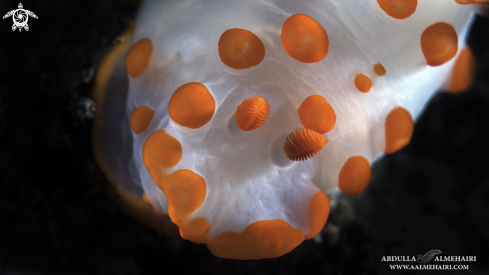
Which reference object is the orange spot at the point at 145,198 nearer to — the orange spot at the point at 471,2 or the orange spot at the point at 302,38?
the orange spot at the point at 302,38

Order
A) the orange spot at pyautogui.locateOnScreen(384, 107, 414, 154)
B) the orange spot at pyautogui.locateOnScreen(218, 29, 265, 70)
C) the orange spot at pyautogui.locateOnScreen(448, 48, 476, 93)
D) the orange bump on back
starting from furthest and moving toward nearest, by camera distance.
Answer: the orange spot at pyautogui.locateOnScreen(448, 48, 476, 93) → the orange spot at pyautogui.locateOnScreen(384, 107, 414, 154) → the orange spot at pyautogui.locateOnScreen(218, 29, 265, 70) → the orange bump on back

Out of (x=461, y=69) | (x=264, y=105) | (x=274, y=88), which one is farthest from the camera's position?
(x=461, y=69)

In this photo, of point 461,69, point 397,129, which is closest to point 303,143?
point 397,129

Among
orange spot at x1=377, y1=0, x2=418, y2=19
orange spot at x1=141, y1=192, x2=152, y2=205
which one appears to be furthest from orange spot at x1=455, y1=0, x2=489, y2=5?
orange spot at x1=141, y1=192, x2=152, y2=205

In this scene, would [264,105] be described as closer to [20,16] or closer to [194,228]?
[194,228]

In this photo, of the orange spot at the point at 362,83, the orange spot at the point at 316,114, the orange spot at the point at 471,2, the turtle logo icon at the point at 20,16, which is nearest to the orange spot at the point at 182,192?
the orange spot at the point at 316,114

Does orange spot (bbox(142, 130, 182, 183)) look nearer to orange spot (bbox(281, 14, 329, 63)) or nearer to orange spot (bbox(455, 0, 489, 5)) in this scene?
orange spot (bbox(281, 14, 329, 63))
